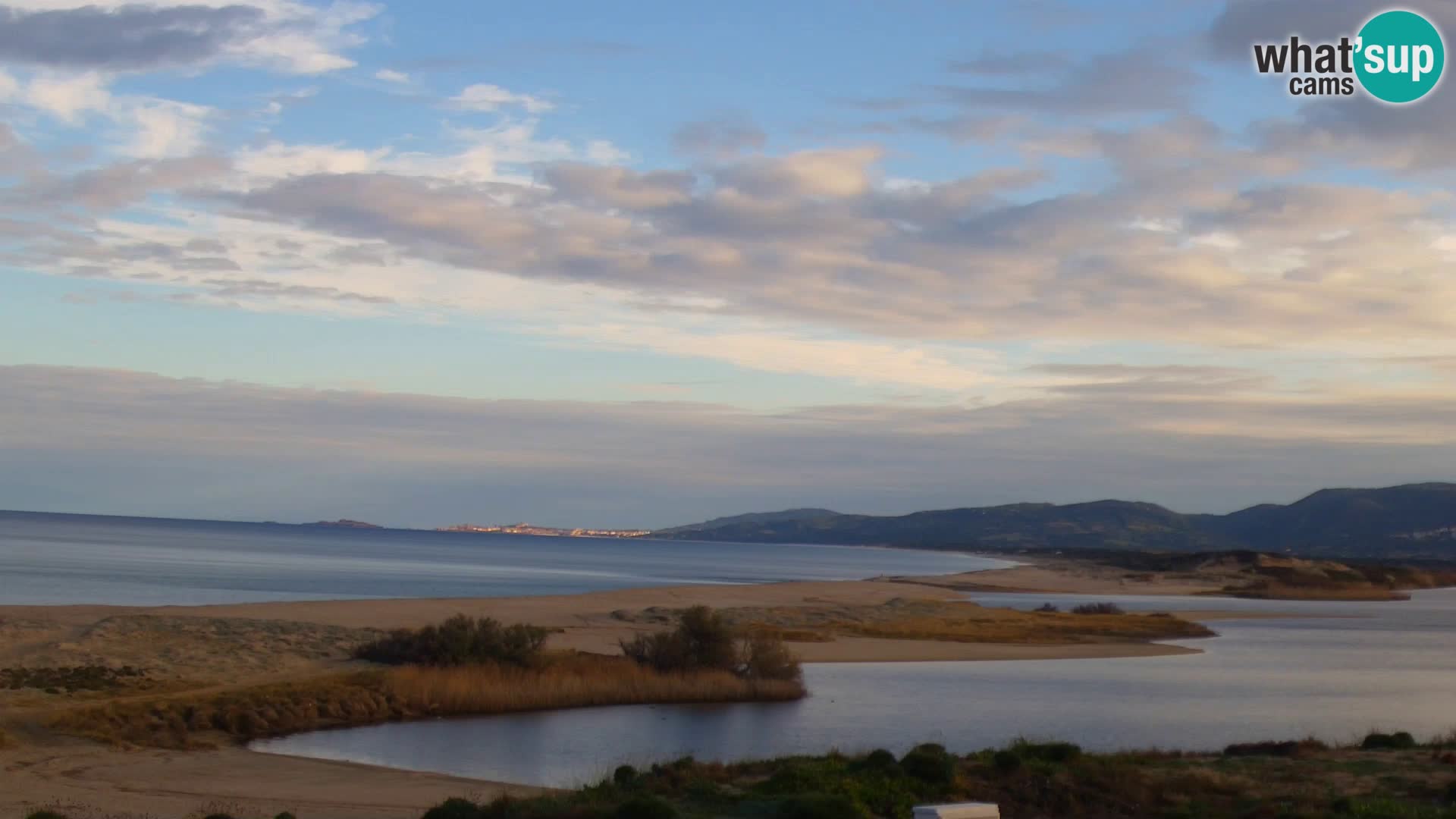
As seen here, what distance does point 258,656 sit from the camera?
31.8 metres

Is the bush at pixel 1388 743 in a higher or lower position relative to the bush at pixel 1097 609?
higher

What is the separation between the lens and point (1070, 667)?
4181 centimetres

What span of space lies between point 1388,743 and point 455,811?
14270 mm

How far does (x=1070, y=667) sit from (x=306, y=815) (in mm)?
29538

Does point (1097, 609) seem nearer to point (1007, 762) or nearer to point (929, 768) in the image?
point (1007, 762)

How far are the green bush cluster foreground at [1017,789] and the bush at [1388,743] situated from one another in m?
1.68

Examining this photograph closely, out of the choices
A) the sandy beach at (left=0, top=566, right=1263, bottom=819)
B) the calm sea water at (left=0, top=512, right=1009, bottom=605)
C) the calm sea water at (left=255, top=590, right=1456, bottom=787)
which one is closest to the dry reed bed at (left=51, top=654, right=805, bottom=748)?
the calm sea water at (left=255, top=590, right=1456, bottom=787)

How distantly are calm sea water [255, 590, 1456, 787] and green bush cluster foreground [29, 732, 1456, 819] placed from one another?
204 inches

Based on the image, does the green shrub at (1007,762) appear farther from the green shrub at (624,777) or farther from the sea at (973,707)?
the sea at (973,707)

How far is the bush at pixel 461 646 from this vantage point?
1225 inches

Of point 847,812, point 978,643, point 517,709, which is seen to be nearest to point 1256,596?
point 978,643

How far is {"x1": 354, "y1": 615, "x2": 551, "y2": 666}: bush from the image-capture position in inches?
1225

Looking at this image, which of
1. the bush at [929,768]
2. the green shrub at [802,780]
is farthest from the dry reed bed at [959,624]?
the bush at [929,768]

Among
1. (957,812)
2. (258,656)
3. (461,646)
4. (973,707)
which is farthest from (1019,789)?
(258,656)
